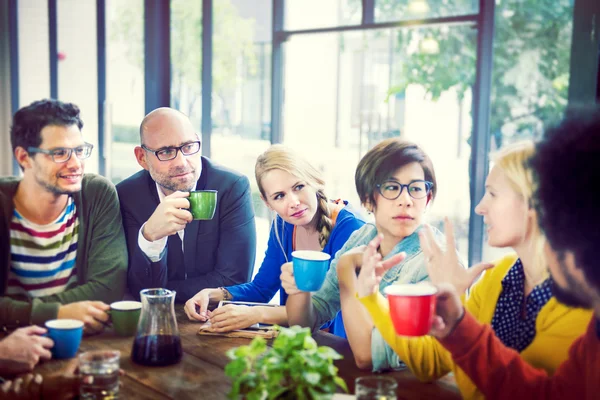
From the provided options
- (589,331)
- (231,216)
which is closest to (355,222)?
(231,216)

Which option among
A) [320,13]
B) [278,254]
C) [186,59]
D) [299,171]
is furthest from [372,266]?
[186,59]

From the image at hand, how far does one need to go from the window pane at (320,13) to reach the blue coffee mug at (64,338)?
3.07 meters

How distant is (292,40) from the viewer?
4.62 meters

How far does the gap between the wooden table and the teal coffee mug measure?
0.41m

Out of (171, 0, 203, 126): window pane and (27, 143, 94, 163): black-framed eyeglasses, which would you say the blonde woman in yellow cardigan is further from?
(171, 0, 203, 126): window pane

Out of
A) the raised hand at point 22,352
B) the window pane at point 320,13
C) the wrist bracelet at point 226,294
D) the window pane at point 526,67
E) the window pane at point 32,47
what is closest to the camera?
the raised hand at point 22,352

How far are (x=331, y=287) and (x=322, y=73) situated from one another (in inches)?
108

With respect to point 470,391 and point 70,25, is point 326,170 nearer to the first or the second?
point 470,391

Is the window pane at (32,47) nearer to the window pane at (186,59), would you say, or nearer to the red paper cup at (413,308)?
the window pane at (186,59)

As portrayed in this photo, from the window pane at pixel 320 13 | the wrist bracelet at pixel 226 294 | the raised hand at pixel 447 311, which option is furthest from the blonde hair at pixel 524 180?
the window pane at pixel 320 13

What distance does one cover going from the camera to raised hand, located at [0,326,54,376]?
162 centimetres

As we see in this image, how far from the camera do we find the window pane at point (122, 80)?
612 centimetres

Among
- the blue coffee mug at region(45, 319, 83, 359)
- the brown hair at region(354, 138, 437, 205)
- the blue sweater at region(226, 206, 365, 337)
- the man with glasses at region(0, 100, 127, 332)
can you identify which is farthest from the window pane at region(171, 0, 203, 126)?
the blue coffee mug at region(45, 319, 83, 359)

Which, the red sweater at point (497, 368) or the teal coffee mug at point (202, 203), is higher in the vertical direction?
the teal coffee mug at point (202, 203)
